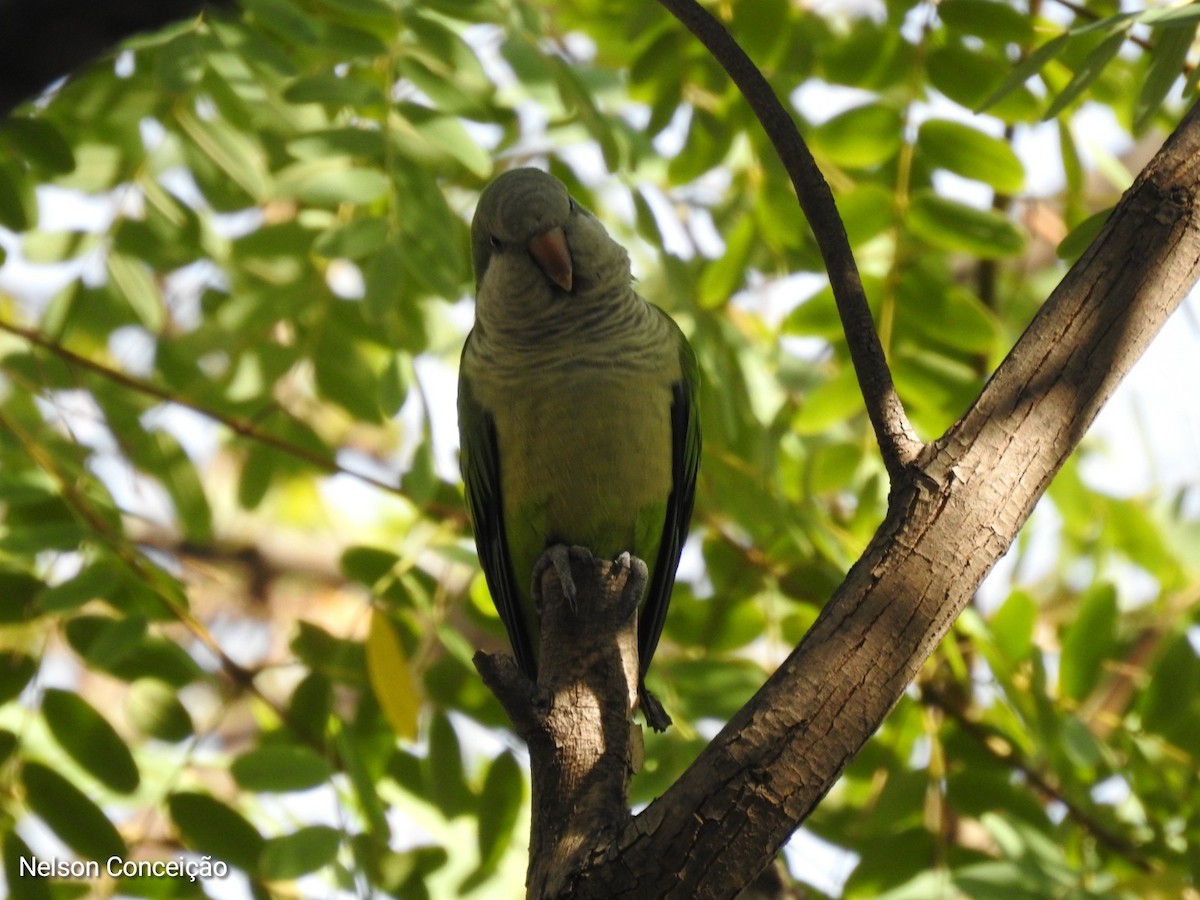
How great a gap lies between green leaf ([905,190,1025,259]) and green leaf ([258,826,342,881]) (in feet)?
9.08

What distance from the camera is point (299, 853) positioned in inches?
141

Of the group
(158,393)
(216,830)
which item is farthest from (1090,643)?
(158,393)

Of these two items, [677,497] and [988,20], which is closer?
[988,20]

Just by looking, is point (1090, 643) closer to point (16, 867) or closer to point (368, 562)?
point (368, 562)

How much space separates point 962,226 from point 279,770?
112 inches

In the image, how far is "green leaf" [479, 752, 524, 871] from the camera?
13.7ft

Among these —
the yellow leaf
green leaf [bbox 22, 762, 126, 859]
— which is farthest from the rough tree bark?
green leaf [bbox 22, 762, 126, 859]

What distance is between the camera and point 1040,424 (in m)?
2.41

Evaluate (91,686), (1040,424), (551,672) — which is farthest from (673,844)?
(91,686)

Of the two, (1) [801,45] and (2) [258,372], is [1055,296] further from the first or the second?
(2) [258,372]

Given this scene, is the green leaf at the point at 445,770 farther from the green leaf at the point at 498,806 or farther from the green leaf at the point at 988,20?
the green leaf at the point at 988,20

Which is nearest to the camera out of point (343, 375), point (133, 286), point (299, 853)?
point (299, 853)

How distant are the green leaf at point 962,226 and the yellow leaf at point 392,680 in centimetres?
227

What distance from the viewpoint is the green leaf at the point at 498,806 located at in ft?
13.7
